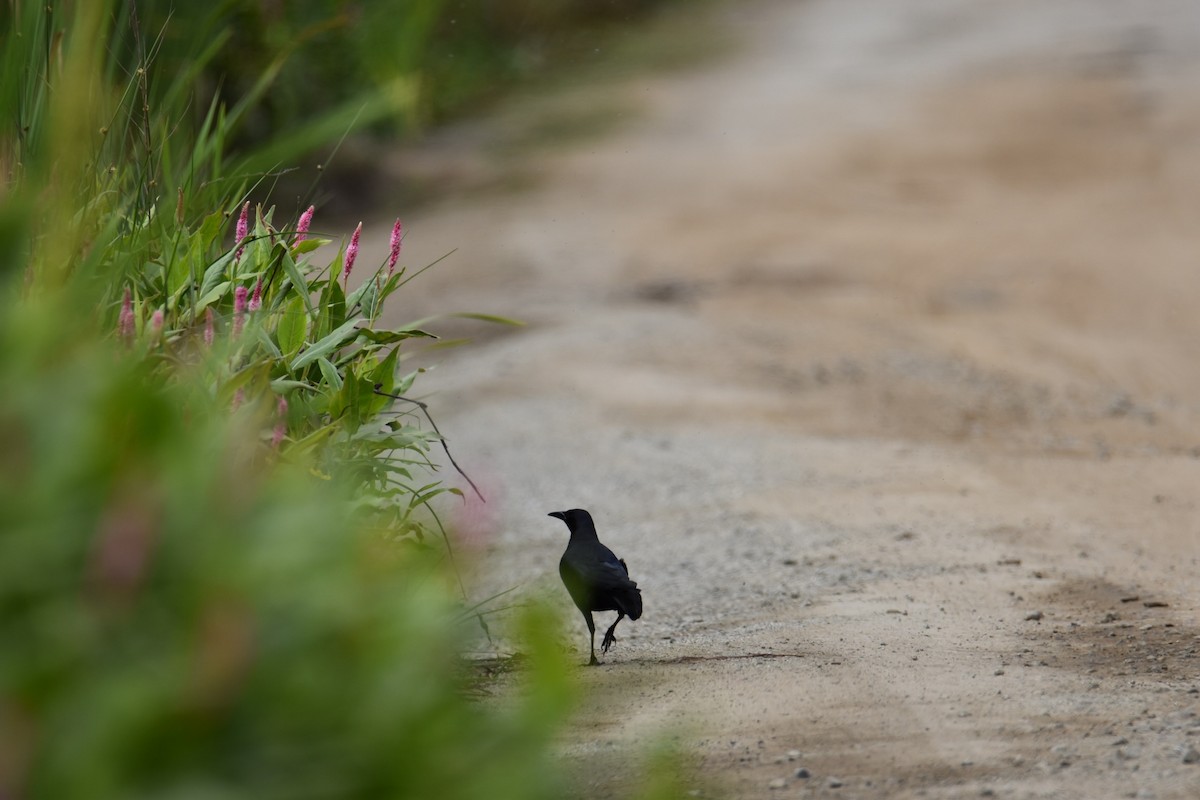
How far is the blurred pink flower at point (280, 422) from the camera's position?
2.57 m

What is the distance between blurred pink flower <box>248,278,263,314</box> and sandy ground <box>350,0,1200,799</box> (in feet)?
2.22

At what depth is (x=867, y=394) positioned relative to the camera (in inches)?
263

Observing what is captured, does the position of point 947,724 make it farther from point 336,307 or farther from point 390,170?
point 390,170

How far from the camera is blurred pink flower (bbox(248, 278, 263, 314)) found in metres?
2.89

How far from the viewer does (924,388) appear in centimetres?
679

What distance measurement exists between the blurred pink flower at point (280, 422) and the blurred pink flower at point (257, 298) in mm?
209

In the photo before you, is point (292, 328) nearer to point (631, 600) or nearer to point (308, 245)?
point (308, 245)

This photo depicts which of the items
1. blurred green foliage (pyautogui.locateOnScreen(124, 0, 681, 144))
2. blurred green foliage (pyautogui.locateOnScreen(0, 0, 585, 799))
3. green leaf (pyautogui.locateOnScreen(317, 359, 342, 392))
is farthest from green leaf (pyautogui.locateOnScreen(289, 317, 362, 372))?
blurred green foliage (pyautogui.locateOnScreen(124, 0, 681, 144))

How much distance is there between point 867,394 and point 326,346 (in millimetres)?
4158

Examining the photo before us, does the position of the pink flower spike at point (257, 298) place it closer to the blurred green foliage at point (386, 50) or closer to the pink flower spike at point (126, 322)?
the pink flower spike at point (126, 322)

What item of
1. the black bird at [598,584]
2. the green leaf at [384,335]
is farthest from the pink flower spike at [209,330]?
the black bird at [598,584]

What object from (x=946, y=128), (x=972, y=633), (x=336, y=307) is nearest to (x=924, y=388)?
(x=972, y=633)

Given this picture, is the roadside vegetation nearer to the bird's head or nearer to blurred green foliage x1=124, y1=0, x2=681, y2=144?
the bird's head

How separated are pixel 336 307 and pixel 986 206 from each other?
765 centimetres
